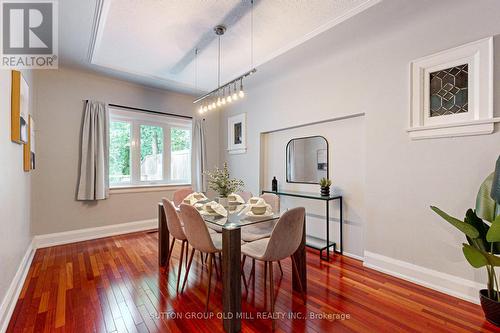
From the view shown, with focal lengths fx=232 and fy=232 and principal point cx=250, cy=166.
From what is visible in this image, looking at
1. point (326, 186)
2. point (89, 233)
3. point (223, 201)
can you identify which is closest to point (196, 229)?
point (223, 201)

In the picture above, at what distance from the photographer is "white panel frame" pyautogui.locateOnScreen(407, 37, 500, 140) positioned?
6.64 feet

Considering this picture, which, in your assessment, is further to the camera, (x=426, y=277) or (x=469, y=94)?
(x=426, y=277)

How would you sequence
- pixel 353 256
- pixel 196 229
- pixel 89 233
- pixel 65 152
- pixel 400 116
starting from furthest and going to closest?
pixel 89 233 < pixel 65 152 < pixel 353 256 < pixel 400 116 < pixel 196 229

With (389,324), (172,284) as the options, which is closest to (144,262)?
(172,284)

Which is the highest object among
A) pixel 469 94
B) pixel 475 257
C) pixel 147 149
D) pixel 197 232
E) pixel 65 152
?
pixel 469 94

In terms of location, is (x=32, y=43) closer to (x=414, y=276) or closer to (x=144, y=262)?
(x=144, y=262)

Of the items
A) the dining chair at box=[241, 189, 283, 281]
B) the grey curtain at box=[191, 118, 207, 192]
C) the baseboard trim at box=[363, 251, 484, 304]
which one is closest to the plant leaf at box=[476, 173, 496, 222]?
the baseboard trim at box=[363, 251, 484, 304]

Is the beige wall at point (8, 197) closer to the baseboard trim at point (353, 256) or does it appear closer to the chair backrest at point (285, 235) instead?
the chair backrest at point (285, 235)

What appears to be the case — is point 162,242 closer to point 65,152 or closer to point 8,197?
point 8,197

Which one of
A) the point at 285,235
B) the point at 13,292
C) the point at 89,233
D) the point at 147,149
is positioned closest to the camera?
the point at 285,235

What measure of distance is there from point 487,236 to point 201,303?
7.61 ft

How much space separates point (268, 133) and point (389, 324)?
329cm

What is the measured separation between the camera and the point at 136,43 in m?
2.95

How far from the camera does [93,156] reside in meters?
3.76
